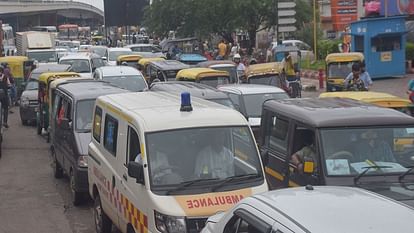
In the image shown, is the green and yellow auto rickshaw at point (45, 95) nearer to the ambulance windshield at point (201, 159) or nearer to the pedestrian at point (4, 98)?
the pedestrian at point (4, 98)

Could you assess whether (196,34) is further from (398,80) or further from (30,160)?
(30,160)

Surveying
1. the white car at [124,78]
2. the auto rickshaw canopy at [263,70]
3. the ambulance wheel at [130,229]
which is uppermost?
the auto rickshaw canopy at [263,70]

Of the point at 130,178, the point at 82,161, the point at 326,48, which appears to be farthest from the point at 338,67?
the point at 326,48

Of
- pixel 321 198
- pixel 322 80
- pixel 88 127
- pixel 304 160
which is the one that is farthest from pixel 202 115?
pixel 322 80

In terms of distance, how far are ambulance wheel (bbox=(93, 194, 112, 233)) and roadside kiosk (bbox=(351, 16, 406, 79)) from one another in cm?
2262

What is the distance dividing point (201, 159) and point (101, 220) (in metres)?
2.71

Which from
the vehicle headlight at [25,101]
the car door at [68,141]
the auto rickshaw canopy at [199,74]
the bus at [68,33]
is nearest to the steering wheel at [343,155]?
the car door at [68,141]

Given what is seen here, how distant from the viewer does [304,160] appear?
27.3 ft

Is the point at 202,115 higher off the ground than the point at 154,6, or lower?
lower

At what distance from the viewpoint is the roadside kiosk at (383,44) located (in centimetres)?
3105

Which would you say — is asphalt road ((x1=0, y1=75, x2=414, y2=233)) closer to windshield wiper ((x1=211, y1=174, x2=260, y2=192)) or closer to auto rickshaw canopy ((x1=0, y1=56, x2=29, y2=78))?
windshield wiper ((x1=211, y1=174, x2=260, y2=192))

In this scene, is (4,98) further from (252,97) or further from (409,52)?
(409,52)

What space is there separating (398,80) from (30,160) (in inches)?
751

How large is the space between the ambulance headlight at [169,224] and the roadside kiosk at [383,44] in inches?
985
